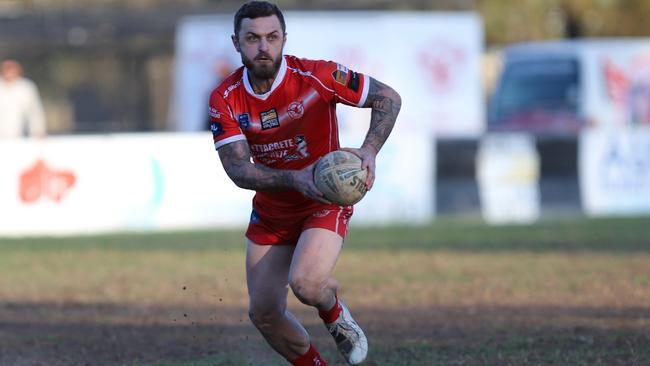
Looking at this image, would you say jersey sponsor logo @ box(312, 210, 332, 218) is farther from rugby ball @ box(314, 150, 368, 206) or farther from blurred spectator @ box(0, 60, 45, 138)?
blurred spectator @ box(0, 60, 45, 138)

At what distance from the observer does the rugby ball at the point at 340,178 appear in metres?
6.61

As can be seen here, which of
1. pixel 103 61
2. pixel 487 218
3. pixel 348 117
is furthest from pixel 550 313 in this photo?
pixel 103 61

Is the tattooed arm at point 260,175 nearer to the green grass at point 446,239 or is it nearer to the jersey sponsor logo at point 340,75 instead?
the jersey sponsor logo at point 340,75

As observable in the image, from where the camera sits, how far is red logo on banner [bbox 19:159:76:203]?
58.9 feet

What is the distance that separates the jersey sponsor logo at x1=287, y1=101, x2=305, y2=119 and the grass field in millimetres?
2056

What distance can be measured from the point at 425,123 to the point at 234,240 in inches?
292

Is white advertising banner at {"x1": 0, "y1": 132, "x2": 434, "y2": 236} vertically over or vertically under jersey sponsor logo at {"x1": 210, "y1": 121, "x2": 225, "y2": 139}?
under

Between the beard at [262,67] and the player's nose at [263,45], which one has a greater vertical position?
the player's nose at [263,45]

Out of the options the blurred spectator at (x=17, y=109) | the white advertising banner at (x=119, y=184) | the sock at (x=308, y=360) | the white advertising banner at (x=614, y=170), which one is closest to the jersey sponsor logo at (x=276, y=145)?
the sock at (x=308, y=360)

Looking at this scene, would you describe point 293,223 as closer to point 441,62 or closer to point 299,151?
point 299,151

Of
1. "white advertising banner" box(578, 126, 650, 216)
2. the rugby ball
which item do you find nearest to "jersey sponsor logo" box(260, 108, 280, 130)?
the rugby ball

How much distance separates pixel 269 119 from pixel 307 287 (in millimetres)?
968

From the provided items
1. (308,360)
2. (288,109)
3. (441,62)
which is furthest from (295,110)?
(441,62)

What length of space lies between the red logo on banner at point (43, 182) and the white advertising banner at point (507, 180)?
19.9ft
